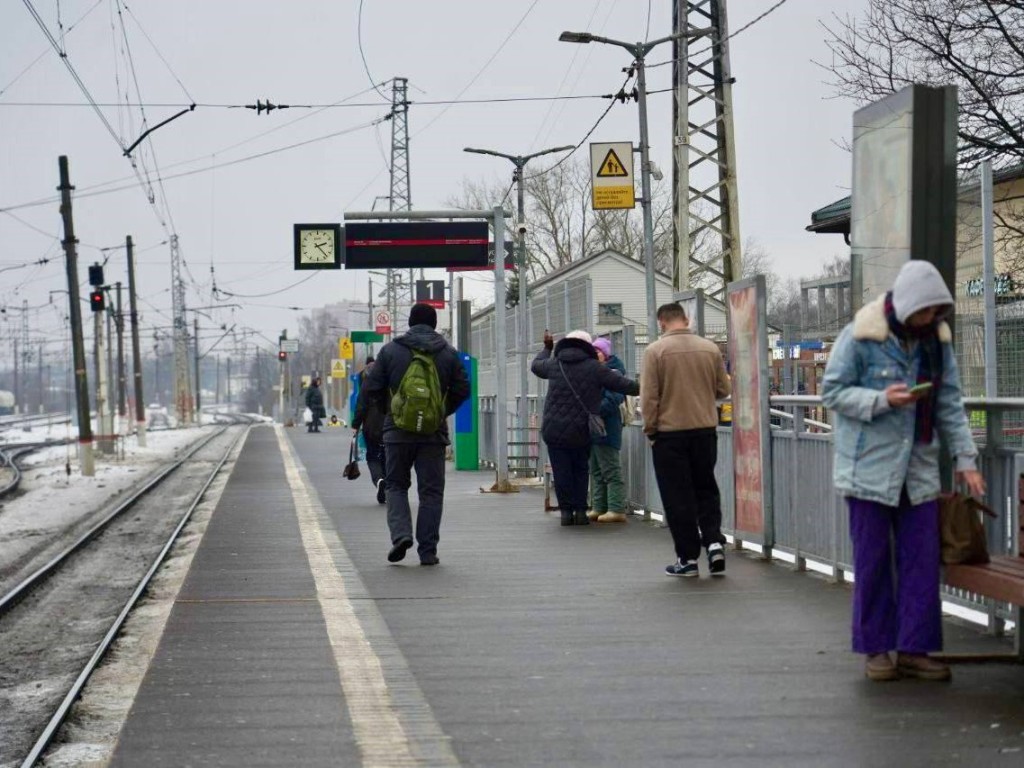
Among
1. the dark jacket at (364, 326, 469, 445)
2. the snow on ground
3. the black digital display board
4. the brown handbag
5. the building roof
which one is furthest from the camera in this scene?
the building roof

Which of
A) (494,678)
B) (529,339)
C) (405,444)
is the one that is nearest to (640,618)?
(494,678)

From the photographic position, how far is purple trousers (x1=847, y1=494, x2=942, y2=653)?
685 cm

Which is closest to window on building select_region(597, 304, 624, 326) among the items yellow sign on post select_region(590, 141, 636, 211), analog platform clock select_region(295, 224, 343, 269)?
yellow sign on post select_region(590, 141, 636, 211)

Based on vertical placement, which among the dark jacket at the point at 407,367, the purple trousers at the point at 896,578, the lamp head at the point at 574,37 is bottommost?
the purple trousers at the point at 896,578

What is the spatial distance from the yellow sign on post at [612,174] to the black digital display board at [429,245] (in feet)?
8.74

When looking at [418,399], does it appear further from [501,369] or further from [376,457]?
[501,369]

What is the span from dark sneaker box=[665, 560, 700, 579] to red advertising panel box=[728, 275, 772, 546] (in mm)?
967

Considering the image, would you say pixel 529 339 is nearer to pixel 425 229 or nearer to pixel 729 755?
pixel 425 229

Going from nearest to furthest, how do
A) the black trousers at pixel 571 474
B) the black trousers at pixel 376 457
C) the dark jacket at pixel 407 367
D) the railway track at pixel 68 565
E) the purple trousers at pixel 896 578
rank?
the railway track at pixel 68 565
the purple trousers at pixel 896 578
the dark jacket at pixel 407 367
the black trousers at pixel 571 474
the black trousers at pixel 376 457

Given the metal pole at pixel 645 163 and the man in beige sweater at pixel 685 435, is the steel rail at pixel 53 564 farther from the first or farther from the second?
the metal pole at pixel 645 163

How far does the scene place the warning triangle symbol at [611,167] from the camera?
24312 millimetres

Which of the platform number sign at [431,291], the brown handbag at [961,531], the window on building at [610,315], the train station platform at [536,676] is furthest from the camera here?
the window on building at [610,315]

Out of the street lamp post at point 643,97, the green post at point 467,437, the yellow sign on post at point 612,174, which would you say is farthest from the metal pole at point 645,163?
the green post at point 467,437

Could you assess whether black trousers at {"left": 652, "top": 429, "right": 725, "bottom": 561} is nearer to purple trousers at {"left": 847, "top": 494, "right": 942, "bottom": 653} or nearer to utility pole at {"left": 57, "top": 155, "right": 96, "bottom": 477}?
purple trousers at {"left": 847, "top": 494, "right": 942, "bottom": 653}
